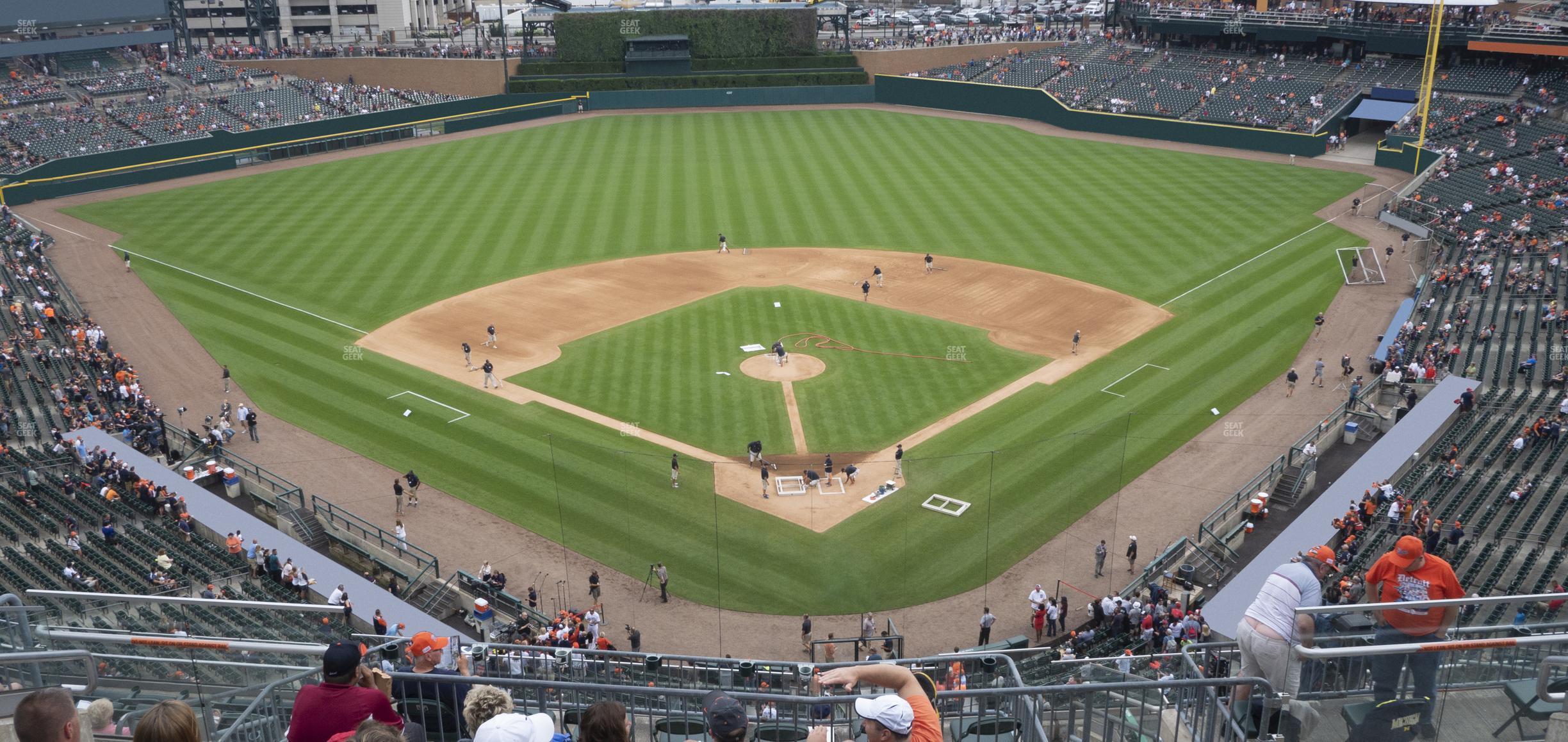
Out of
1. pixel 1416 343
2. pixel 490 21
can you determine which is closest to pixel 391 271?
pixel 1416 343

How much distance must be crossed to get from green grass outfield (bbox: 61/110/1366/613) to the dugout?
548 centimetres

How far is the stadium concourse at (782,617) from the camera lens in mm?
23172

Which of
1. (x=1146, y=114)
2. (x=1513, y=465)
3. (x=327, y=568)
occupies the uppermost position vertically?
(x=1146, y=114)

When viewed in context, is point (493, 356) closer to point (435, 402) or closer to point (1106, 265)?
point (435, 402)

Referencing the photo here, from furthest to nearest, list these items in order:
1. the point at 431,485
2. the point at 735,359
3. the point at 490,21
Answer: the point at 490,21 < the point at 735,359 < the point at 431,485

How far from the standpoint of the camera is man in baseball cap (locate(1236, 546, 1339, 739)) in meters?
9.02

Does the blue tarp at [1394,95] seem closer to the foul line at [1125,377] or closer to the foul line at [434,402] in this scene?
the foul line at [1125,377]

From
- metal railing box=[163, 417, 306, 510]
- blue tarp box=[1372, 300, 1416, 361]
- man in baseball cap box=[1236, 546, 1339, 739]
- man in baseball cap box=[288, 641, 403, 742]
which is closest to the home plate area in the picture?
man in baseball cap box=[1236, 546, 1339, 739]

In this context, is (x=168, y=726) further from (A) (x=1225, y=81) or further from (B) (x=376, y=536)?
(A) (x=1225, y=81)

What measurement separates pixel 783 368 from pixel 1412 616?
2596 centimetres

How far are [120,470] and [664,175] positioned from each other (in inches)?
1415

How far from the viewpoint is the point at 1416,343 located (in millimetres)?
34156

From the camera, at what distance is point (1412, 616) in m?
9.69

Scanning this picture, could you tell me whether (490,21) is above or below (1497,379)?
above
